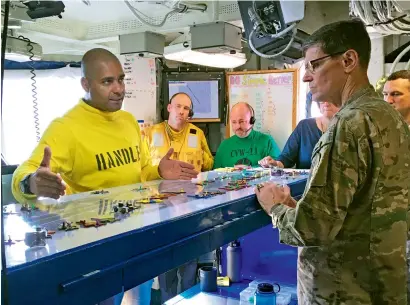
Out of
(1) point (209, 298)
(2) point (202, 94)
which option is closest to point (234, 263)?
(1) point (209, 298)

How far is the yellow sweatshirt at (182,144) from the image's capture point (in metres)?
3.70

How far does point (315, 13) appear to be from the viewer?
12.3 ft

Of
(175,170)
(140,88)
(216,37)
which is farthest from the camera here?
(140,88)

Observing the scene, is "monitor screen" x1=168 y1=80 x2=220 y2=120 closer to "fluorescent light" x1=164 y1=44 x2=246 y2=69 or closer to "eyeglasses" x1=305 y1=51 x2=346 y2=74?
"fluorescent light" x1=164 y1=44 x2=246 y2=69

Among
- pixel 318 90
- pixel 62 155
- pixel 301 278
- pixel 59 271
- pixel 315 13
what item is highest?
pixel 315 13

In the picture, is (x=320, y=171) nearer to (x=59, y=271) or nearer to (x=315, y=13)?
(x=59, y=271)

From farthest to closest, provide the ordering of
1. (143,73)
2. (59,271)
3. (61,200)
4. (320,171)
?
1. (143,73)
2. (61,200)
3. (320,171)
4. (59,271)

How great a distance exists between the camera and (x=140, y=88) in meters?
4.52

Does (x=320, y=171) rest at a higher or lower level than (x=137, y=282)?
higher

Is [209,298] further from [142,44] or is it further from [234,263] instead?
[142,44]

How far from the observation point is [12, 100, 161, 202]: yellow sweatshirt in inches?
73.0

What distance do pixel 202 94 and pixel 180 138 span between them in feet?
3.42

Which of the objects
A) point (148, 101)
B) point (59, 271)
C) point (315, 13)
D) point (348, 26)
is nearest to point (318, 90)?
point (348, 26)

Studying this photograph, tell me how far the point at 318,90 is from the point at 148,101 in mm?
3390
